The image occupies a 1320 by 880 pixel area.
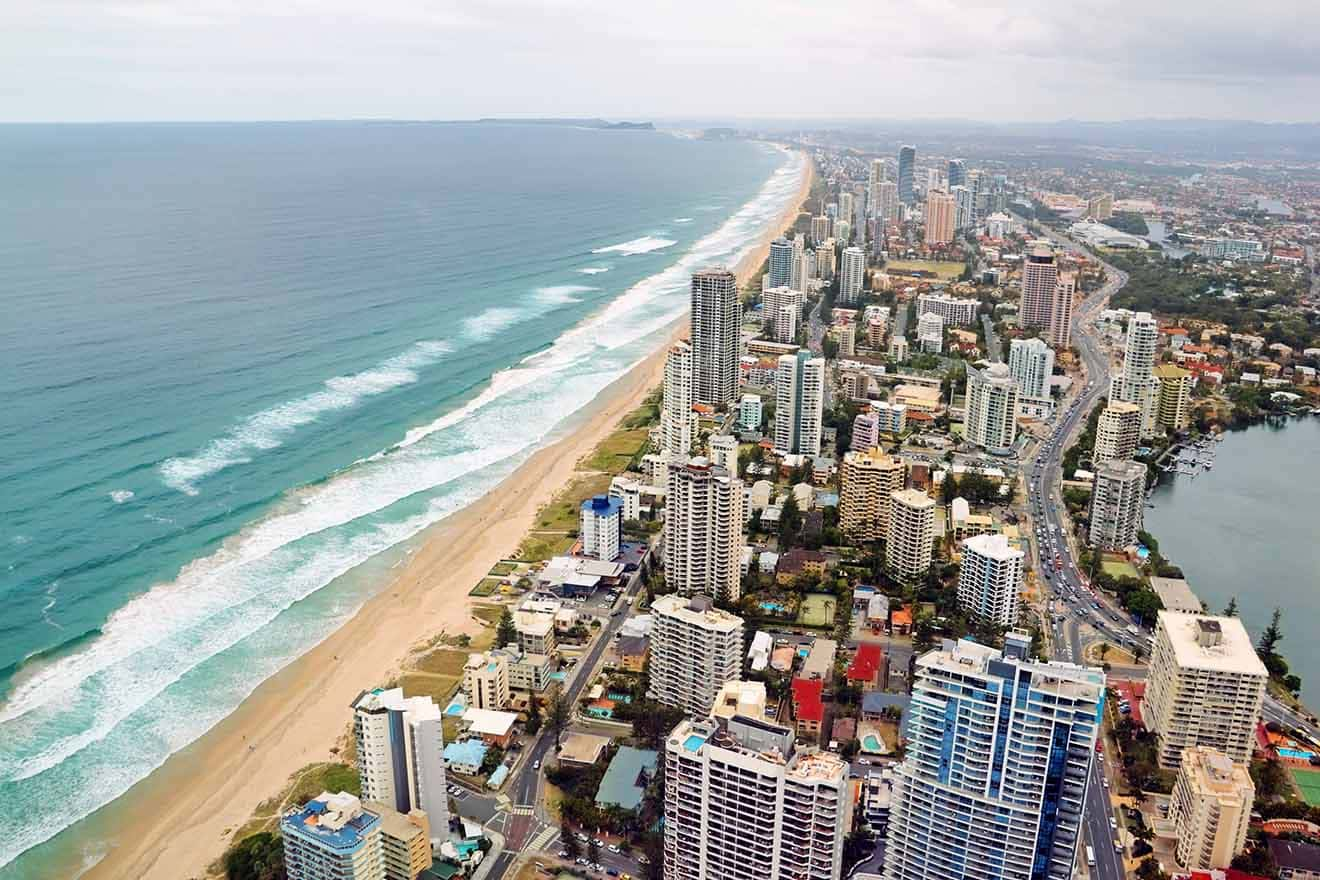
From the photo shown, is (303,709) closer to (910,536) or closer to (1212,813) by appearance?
(910,536)

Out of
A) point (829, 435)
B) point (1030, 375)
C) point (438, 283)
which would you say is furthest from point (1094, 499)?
point (438, 283)

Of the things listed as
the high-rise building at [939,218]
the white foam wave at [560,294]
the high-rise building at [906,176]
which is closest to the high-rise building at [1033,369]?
the white foam wave at [560,294]

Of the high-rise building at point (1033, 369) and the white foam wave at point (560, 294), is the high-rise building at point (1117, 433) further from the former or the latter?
the white foam wave at point (560, 294)

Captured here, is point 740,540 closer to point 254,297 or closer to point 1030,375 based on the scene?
point 1030,375

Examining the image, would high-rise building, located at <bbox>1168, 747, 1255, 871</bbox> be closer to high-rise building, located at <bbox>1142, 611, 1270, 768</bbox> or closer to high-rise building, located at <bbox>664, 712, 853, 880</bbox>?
high-rise building, located at <bbox>1142, 611, 1270, 768</bbox>

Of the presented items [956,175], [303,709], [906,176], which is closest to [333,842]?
[303,709]

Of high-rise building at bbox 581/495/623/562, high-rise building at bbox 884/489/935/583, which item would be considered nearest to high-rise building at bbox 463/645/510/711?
high-rise building at bbox 581/495/623/562
